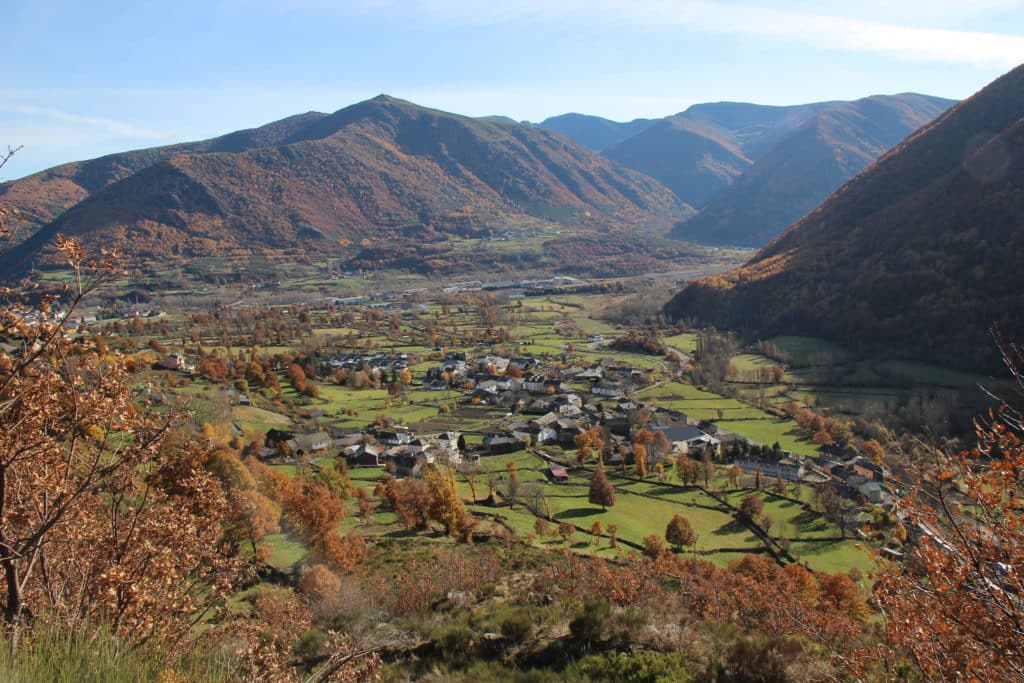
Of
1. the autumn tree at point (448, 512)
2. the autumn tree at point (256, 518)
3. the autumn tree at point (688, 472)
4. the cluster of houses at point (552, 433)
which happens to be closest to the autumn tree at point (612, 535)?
the autumn tree at point (448, 512)

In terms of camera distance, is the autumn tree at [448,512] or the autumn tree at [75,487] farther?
the autumn tree at [448,512]

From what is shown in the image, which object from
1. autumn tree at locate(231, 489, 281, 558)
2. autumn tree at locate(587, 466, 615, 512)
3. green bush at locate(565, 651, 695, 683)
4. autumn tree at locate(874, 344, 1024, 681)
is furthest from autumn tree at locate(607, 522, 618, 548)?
autumn tree at locate(874, 344, 1024, 681)

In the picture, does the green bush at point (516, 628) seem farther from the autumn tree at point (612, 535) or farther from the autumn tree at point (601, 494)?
the autumn tree at point (601, 494)

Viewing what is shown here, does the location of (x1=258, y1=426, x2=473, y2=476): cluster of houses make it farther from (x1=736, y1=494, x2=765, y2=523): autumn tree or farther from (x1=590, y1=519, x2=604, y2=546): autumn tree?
(x1=736, y1=494, x2=765, y2=523): autumn tree

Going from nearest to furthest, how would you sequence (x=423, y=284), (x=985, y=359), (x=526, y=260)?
1. (x=985, y=359)
2. (x=423, y=284)
3. (x=526, y=260)

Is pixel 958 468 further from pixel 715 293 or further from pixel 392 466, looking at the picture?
pixel 715 293

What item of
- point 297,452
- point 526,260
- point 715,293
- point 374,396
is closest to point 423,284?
point 526,260

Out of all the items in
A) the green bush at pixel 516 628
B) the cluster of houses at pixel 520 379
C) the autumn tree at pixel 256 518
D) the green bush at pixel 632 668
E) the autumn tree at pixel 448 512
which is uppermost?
the green bush at pixel 632 668
